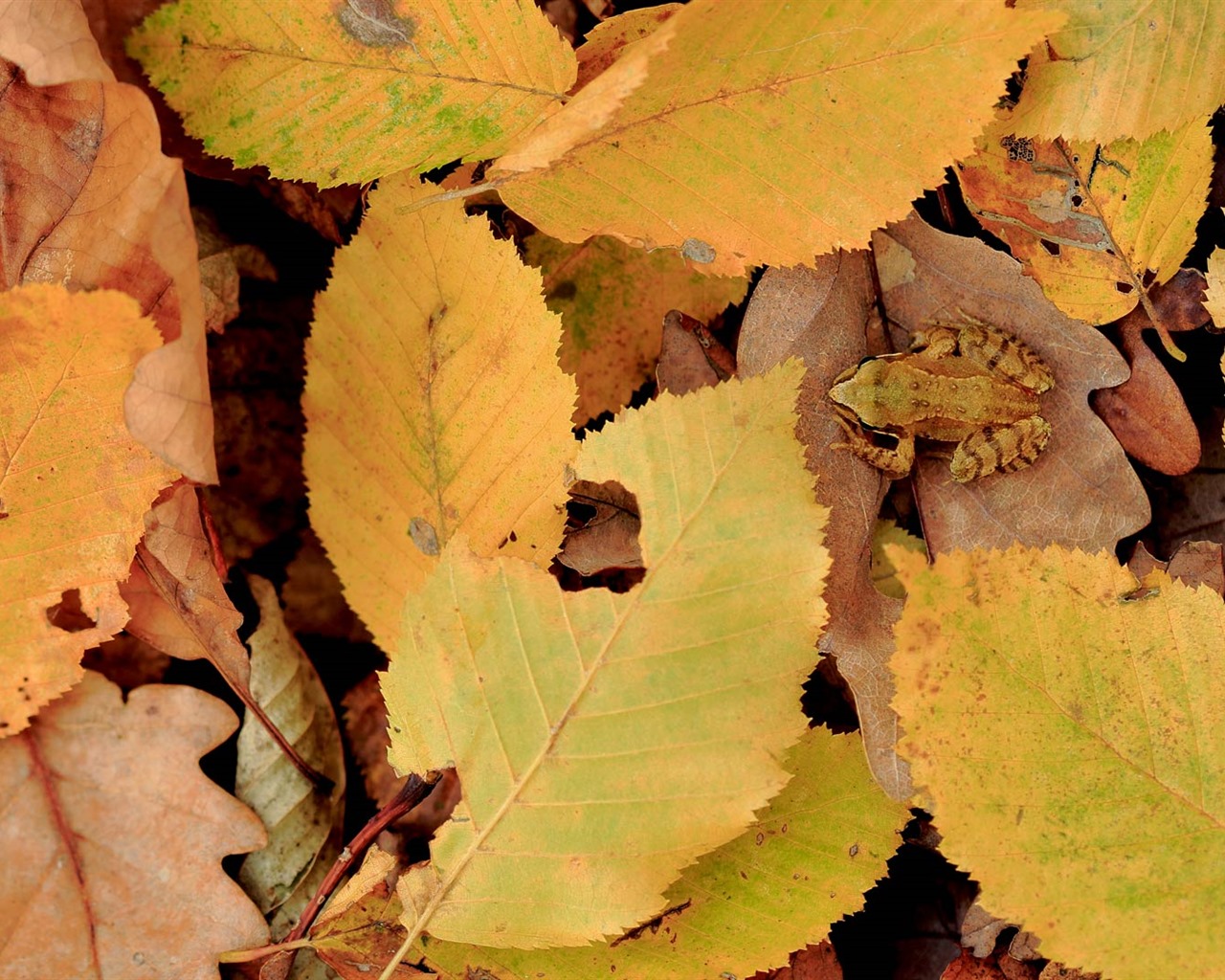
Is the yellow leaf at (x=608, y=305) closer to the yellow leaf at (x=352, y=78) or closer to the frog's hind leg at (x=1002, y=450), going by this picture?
the yellow leaf at (x=352, y=78)

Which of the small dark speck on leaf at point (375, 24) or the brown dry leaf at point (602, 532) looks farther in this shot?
the brown dry leaf at point (602, 532)

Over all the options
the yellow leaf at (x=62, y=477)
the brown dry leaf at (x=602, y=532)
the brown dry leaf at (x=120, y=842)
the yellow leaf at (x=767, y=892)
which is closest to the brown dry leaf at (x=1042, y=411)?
the yellow leaf at (x=767, y=892)

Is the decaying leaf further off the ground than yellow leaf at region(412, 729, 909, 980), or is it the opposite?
the decaying leaf

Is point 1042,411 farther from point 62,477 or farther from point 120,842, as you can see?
point 120,842

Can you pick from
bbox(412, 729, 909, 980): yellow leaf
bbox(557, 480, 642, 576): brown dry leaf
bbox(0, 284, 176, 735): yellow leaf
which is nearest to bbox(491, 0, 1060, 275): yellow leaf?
bbox(557, 480, 642, 576): brown dry leaf

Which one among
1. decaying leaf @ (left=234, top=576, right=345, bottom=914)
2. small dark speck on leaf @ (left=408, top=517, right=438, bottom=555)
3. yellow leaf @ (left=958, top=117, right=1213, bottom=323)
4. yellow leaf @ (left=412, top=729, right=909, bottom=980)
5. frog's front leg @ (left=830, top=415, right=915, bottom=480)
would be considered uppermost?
yellow leaf @ (left=958, top=117, right=1213, bottom=323)

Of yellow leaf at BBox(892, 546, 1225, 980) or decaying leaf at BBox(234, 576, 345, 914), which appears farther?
decaying leaf at BBox(234, 576, 345, 914)

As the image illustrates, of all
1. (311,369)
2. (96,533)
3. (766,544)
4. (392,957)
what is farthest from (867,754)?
(96,533)

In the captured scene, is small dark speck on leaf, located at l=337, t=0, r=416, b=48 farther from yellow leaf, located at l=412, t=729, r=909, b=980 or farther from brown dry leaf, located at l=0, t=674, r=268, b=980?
yellow leaf, located at l=412, t=729, r=909, b=980
